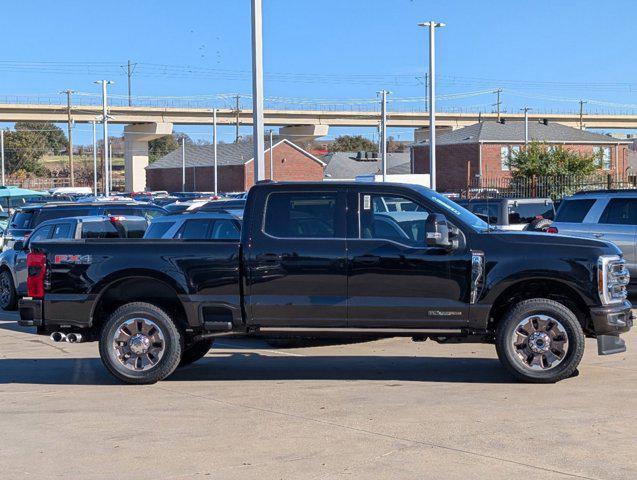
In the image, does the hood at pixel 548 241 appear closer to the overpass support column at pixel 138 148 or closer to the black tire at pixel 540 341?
the black tire at pixel 540 341

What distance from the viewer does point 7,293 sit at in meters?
18.5

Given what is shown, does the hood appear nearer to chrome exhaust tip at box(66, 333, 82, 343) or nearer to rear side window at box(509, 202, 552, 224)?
chrome exhaust tip at box(66, 333, 82, 343)

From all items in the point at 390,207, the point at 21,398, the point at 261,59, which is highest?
the point at 261,59

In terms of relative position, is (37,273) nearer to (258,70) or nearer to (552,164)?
(258,70)

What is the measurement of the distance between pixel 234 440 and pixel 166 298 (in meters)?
3.06

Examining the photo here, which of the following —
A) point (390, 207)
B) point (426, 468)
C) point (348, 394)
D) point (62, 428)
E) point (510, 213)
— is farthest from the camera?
point (510, 213)

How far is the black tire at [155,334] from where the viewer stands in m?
10.3

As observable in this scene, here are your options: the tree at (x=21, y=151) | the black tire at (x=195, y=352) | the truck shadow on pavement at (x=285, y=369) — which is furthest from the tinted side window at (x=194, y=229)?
the tree at (x=21, y=151)

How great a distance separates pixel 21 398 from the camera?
985 centimetres

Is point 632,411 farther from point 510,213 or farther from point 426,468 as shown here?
point 510,213

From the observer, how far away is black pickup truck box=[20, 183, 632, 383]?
9805 mm

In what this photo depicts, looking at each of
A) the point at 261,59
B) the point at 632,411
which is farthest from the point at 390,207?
the point at 261,59

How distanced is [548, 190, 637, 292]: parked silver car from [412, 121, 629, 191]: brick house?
153ft

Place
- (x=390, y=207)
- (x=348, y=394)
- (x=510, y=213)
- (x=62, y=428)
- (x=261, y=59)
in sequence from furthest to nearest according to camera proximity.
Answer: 1. (x=510, y=213)
2. (x=261, y=59)
3. (x=390, y=207)
4. (x=348, y=394)
5. (x=62, y=428)
